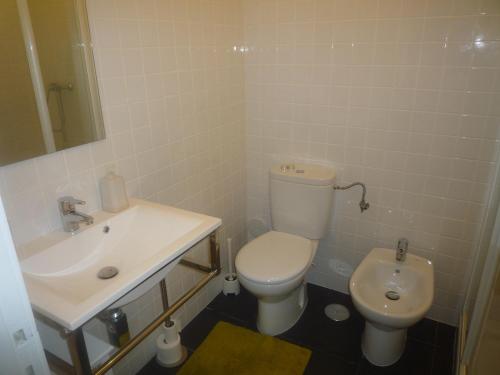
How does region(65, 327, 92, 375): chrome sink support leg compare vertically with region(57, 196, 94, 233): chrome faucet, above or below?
below

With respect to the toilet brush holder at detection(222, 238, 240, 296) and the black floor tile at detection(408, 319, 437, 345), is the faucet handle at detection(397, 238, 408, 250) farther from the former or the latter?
the toilet brush holder at detection(222, 238, 240, 296)

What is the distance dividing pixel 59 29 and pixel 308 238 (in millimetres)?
1591

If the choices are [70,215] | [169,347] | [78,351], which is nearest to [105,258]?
[70,215]

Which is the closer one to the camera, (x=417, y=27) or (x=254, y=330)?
(x=417, y=27)

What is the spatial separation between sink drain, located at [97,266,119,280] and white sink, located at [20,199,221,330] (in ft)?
0.05

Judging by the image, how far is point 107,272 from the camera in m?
1.31

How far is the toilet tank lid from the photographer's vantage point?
2.08m

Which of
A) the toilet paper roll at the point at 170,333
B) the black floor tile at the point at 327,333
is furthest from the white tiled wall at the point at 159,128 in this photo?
the black floor tile at the point at 327,333

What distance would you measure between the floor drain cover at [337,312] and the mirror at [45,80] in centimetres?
163

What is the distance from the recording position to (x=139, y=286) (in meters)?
1.13

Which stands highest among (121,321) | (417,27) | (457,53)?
(417,27)

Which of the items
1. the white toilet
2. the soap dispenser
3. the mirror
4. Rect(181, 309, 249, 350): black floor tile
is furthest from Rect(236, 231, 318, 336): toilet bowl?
the mirror

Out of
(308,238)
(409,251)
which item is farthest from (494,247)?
(308,238)

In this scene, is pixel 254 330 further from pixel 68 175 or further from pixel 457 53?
pixel 457 53
